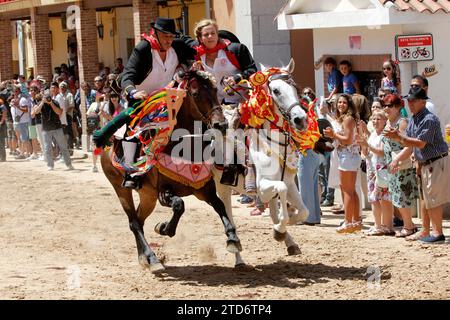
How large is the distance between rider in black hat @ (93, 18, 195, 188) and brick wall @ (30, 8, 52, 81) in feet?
69.4

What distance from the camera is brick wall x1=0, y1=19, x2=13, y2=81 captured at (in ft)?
120

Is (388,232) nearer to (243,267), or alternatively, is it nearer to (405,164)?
(405,164)

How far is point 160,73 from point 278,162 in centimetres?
162

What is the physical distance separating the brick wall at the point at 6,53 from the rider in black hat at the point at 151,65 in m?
25.8

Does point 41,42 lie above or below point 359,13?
above

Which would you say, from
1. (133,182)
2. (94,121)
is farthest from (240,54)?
(94,121)

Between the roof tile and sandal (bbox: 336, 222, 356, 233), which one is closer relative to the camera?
sandal (bbox: 336, 222, 356, 233)

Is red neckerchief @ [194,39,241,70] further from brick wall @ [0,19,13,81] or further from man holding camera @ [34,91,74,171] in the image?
brick wall @ [0,19,13,81]

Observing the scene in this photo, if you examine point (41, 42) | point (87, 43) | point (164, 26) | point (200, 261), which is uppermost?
point (41, 42)

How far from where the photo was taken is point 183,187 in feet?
36.7

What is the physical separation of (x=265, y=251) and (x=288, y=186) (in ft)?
5.15

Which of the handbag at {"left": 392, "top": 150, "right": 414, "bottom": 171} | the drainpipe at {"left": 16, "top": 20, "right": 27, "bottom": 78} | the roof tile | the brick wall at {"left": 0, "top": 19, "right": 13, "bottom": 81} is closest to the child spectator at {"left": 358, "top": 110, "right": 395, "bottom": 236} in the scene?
the handbag at {"left": 392, "top": 150, "right": 414, "bottom": 171}

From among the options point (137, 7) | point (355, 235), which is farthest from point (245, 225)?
point (137, 7)

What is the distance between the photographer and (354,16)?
1616 centimetres
